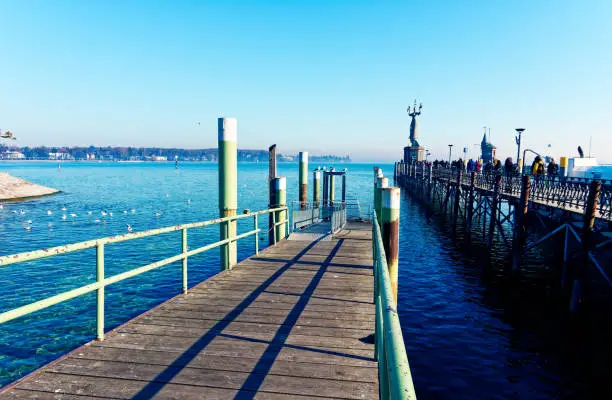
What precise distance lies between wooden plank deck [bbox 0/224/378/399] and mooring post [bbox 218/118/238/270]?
3.75 ft

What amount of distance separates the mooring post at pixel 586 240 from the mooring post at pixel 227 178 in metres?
10.3

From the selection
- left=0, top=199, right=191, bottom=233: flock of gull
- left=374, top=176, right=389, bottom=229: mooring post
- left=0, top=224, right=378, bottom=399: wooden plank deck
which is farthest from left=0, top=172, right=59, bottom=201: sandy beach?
left=0, top=224, right=378, bottom=399: wooden plank deck

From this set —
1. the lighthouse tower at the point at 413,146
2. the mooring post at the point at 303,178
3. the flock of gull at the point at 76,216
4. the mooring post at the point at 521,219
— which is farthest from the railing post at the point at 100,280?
the lighthouse tower at the point at 413,146

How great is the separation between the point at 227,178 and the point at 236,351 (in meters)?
4.54

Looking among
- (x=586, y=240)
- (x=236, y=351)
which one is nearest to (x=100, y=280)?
(x=236, y=351)

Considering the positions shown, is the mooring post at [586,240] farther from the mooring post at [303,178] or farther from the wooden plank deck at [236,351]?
the mooring post at [303,178]

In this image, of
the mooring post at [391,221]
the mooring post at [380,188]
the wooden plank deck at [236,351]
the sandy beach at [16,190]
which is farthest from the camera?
the sandy beach at [16,190]

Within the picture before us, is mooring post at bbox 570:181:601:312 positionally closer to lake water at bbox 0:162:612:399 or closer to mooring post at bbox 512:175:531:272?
lake water at bbox 0:162:612:399

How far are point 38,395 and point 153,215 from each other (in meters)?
35.1

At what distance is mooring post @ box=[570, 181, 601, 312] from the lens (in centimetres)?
1164

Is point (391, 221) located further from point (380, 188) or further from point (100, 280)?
point (100, 280)

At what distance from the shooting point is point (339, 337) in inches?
191

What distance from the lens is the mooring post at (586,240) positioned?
1164 cm

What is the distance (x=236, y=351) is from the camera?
445 cm
